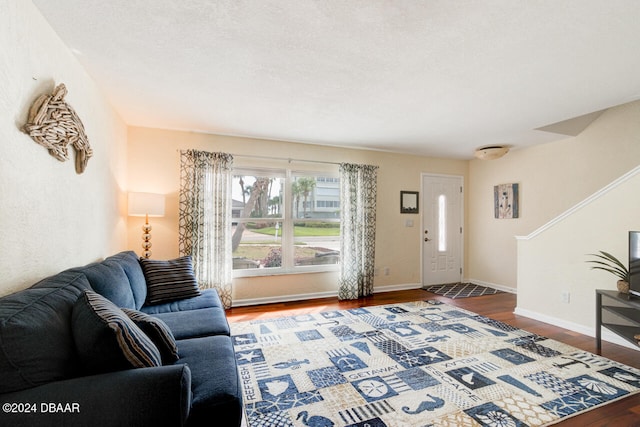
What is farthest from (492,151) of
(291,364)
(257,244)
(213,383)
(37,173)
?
(37,173)

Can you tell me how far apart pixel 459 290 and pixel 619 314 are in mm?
2560

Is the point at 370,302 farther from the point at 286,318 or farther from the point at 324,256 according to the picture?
the point at 286,318

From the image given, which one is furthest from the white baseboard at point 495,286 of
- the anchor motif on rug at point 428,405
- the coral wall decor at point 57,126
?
the coral wall decor at point 57,126

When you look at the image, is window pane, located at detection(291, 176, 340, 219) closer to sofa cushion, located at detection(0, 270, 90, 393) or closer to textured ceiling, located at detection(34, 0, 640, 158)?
textured ceiling, located at detection(34, 0, 640, 158)

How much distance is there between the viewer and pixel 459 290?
17.0 ft

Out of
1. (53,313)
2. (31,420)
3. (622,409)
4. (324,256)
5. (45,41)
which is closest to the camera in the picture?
(31,420)

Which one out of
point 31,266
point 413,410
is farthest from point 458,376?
point 31,266

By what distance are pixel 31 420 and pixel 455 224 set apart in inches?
239

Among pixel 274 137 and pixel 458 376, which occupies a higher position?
pixel 274 137

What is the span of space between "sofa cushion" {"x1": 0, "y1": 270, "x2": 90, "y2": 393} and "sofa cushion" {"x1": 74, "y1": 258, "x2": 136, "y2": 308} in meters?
0.50

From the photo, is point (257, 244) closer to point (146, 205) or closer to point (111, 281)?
point (146, 205)

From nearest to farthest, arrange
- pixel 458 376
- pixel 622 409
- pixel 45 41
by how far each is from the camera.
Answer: pixel 45 41 → pixel 622 409 → pixel 458 376

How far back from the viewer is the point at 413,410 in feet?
6.26

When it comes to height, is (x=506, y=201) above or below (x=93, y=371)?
above
